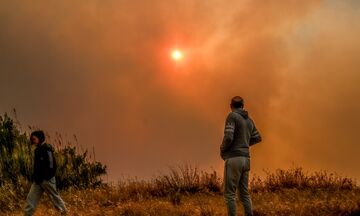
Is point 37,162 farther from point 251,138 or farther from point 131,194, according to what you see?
point 131,194

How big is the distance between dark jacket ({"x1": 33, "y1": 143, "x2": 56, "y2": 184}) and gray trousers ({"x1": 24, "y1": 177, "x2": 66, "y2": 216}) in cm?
15

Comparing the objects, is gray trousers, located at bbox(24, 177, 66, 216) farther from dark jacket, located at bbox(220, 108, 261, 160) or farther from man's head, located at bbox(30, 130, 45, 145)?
dark jacket, located at bbox(220, 108, 261, 160)

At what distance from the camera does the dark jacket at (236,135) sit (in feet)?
38.6

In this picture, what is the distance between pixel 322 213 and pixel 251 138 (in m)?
2.72

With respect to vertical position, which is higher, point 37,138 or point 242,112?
point 37,138

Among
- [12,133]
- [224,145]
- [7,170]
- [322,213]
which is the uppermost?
[12,133]

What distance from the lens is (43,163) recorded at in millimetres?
14172

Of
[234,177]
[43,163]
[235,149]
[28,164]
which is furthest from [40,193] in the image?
[28,164]

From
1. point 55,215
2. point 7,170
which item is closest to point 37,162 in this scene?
point 55,215

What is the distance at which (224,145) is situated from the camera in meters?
11.8

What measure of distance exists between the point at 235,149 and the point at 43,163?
468 cm

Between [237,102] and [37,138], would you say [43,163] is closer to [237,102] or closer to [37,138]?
[37,138]

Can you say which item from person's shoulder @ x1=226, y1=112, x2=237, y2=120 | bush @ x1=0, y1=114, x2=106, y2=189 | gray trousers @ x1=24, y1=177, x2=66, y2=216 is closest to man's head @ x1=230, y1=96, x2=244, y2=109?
person's shoulder @ x1=226, y1=112, x2=237, y2=120

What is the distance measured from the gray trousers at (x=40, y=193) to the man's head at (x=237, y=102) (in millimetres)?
4878
